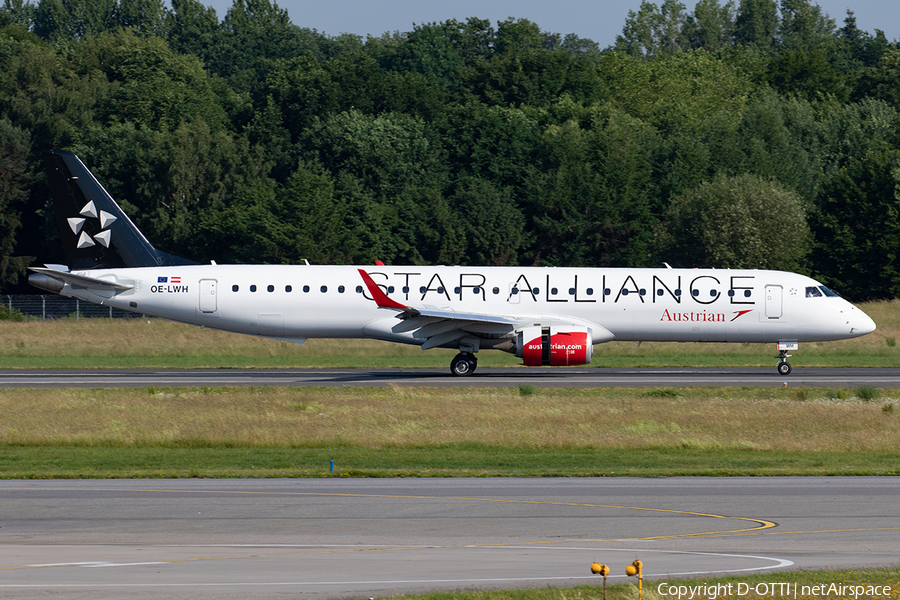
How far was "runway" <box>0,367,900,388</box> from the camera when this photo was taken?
3728cm

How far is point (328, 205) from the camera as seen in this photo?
76.9m

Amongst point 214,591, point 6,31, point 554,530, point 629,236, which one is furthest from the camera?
point 6,31

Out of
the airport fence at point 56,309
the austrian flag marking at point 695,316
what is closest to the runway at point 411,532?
the austrian flag marking at point 695,316

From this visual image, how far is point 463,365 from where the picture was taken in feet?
132

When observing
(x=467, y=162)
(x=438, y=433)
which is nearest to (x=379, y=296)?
(x=438, y=433)

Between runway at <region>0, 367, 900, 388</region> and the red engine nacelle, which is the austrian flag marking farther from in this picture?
the red engine nacelle

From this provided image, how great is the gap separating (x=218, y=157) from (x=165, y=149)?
462 cm

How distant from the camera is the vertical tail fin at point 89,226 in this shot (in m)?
41.4

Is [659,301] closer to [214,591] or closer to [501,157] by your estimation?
[214,591]

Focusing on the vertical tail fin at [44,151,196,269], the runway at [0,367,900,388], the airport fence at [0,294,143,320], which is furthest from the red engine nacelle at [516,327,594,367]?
the airport fence at [0,294,143,320]

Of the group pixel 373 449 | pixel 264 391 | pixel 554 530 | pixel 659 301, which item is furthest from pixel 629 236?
pixel 554 530

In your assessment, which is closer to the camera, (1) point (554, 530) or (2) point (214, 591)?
(2) point (214, 591)

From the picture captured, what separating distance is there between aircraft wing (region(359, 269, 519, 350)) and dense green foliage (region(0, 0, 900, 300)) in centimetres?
3638

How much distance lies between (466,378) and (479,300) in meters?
2.83
